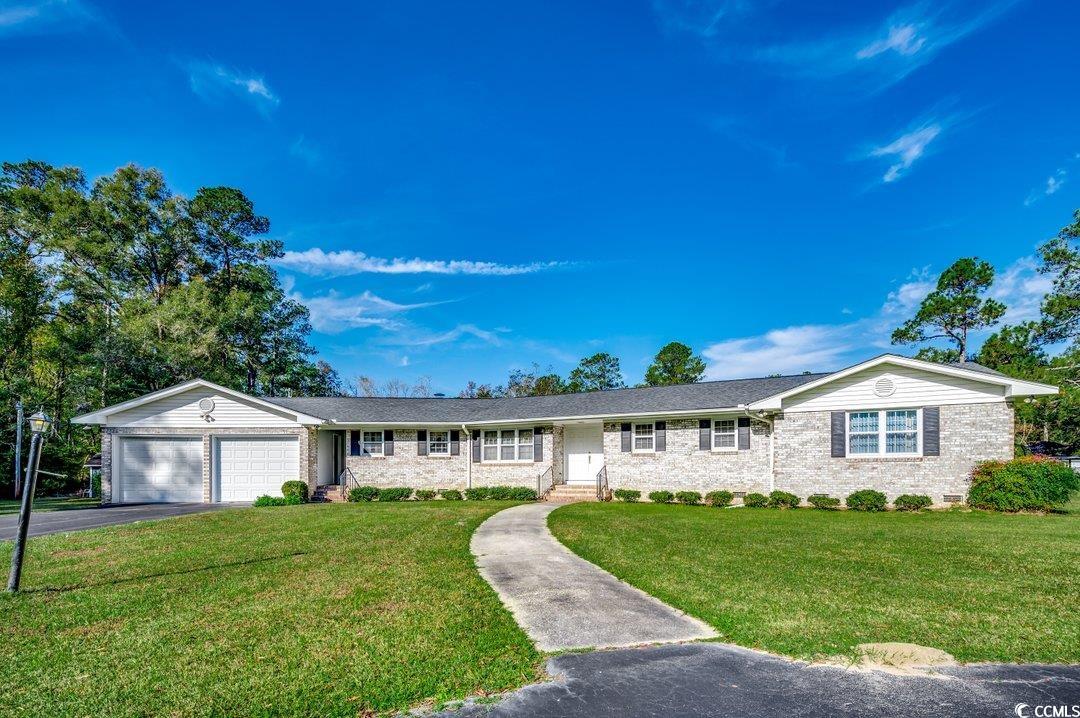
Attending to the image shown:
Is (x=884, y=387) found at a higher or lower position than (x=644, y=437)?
higher

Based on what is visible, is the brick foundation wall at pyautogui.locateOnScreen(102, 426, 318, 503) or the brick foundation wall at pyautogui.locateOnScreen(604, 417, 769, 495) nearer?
the brick foundation wall at pyautogui.locateOnScreen(604, 417, 769, 495)

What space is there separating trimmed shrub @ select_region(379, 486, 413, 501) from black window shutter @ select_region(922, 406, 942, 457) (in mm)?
16738

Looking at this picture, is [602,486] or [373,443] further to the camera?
[373,443]

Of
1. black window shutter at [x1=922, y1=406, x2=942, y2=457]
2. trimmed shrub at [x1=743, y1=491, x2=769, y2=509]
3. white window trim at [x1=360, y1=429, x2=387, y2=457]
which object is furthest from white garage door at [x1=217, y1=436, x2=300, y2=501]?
black window shutter at [x1=922, y1=406, x2=942, y2=457]

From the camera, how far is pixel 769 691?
12.2 feet

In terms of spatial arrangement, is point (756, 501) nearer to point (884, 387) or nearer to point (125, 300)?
point (884, 387)

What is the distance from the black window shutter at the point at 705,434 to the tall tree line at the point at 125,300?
25.0 metres

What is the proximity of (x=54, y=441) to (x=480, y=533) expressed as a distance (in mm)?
26478

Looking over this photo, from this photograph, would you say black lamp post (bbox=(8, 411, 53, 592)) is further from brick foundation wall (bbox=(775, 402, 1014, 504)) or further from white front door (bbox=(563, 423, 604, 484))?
brick foundation wall (bbox=(775, 402, 1014, 504))

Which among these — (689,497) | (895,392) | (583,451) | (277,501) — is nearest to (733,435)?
(689,497)

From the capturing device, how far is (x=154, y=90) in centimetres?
1530

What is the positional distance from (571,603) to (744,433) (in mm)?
13026

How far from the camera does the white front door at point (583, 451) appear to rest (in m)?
20.3

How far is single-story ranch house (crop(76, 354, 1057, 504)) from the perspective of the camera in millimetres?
Result: 14797
